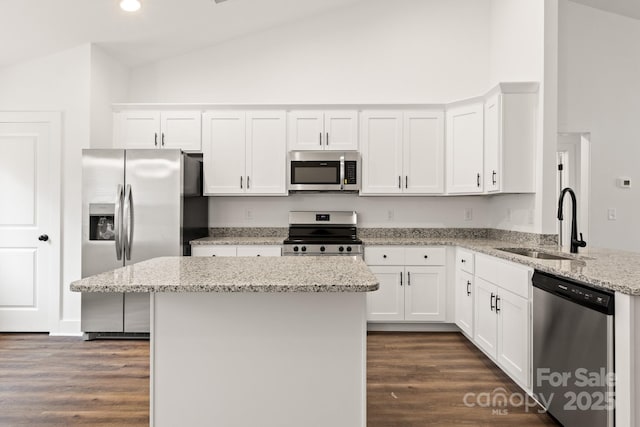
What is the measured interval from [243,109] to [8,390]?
9.94 ft

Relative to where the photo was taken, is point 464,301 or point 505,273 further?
point 464,301

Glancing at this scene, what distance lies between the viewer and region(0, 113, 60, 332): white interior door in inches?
155

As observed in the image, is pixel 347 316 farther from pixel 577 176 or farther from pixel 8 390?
pixel 577 176

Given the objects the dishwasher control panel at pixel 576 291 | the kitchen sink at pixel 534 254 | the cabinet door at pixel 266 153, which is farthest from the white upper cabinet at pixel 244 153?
the dishwasher control panel at pixel 576 291

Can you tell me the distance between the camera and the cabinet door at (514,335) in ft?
8.32

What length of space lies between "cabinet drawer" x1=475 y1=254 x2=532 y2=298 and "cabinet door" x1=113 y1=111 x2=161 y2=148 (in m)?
3.35

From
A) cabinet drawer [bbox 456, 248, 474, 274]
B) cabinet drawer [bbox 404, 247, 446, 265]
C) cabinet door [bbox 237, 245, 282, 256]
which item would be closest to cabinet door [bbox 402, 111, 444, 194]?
cabinet drawer [bbox 404, 247, 446, 265]

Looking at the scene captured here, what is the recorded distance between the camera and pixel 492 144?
360cm

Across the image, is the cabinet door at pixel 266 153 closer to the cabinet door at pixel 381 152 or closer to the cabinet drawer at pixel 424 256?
the cabinet door at pixel 381 152

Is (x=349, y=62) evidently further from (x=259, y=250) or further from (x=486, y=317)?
(x=486, y=317)

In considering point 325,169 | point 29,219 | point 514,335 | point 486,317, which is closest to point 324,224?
point 325,169

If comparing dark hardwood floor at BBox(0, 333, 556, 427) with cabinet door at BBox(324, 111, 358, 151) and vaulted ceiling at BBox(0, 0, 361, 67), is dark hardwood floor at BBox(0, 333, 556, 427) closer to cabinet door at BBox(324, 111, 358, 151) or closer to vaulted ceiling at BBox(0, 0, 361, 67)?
cabinet door at BBox(324, 111, 358, 151)

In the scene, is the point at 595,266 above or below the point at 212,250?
above

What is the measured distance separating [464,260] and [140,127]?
350cm
